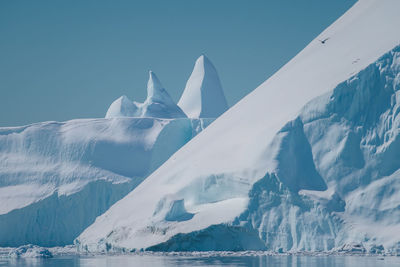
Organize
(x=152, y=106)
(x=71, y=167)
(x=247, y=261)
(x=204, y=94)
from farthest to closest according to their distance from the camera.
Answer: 1. (x=204, y=94)
2. (x=152, y=106)
3. (x=71, y=167)
4. (x=247, y=261)

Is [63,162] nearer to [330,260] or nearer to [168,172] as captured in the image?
[168,172]

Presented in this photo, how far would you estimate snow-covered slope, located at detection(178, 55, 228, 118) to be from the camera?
52.1 meters

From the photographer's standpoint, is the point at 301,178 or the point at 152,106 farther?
the point at 152,106

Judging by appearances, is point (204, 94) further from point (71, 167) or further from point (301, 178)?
point (301, 178)

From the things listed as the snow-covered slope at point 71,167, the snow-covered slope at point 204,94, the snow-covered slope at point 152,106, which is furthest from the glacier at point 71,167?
the snow-covered slope at point 204,94

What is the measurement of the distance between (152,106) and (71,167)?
316 inches

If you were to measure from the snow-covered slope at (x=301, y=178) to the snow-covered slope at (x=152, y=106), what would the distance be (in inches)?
535

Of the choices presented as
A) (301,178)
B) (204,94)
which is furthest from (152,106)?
(301,178)

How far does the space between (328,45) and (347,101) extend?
20.2 ft

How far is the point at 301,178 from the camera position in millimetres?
29953

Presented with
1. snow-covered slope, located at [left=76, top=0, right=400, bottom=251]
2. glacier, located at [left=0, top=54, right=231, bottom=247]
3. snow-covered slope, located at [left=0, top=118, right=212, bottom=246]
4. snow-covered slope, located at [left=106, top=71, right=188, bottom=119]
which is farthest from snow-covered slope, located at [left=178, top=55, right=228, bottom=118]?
snow-covered slope, located at [left=76, top=0, right=400, bottom=251]

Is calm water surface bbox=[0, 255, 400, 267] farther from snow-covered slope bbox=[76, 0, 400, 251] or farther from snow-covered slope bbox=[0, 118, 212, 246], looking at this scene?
snow-covered slope bbox=[0, 118, 212, 246]

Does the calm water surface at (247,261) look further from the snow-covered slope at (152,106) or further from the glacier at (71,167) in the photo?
the snow-covered slope at (152,106)

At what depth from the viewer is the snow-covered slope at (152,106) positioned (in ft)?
156
